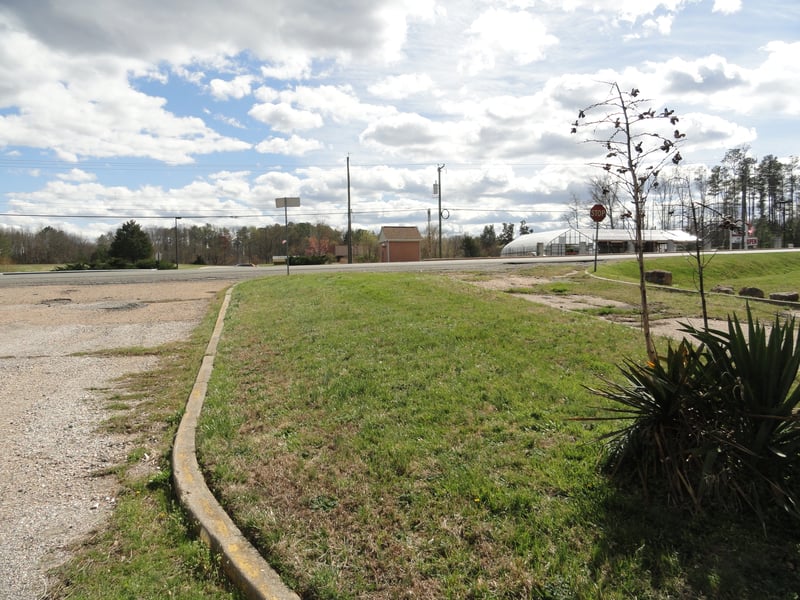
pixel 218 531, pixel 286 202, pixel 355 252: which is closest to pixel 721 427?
pixel 218 531

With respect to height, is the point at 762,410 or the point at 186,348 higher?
the point at 762,410

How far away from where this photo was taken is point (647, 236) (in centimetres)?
6284

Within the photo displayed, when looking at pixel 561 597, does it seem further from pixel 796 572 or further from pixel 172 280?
pixel 172 280

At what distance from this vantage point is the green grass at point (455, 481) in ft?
8.85

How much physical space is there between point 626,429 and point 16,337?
38.6 ft

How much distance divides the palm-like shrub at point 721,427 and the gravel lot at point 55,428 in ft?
11.3

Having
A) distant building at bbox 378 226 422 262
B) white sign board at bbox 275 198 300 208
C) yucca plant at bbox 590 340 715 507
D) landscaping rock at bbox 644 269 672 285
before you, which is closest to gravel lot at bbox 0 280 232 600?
yucca plant at bbox 590 340 715 507

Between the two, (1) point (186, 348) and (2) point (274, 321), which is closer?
(1) point (186, 348)

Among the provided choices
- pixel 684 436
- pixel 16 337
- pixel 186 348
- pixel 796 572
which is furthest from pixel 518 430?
pixel 16 337

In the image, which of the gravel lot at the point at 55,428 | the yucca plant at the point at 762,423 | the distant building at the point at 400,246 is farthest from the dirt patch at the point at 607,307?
the distant building at the point at 400,246

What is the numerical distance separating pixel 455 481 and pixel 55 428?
166 inches

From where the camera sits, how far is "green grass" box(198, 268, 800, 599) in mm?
2697

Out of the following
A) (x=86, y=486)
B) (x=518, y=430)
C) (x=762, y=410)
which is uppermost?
(x=762, y=410)

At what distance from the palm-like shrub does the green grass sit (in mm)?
174
